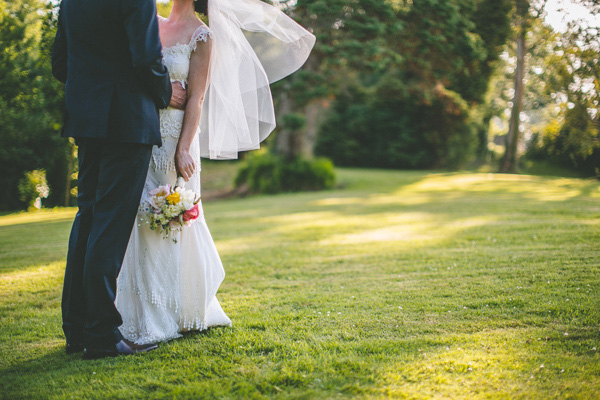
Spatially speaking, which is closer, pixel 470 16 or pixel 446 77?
pixel 470 16

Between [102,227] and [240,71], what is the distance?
1.54 metres

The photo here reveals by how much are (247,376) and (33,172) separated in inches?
400

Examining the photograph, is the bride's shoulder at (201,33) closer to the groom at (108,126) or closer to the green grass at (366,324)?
the groom at (108,126)

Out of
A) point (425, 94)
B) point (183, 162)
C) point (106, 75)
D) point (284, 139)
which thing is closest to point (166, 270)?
point (183, 162)

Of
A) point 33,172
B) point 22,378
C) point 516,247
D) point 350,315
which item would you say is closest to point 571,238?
point 516,247

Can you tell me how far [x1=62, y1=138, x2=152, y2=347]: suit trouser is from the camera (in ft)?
8.48

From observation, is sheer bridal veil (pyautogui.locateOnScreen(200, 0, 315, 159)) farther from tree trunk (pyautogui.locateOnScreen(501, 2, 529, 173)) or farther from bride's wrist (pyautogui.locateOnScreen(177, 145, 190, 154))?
tree trunk (pyautogui.locateOnScreen(501, 2, 529, 173))

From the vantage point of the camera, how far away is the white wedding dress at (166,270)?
9.37 feet

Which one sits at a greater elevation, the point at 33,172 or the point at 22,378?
the point at 33,172

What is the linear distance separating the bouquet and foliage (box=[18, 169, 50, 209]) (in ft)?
30.1

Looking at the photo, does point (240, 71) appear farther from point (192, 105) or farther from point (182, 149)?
point (182, 149)

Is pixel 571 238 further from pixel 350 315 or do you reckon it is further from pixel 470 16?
pixel 470 16

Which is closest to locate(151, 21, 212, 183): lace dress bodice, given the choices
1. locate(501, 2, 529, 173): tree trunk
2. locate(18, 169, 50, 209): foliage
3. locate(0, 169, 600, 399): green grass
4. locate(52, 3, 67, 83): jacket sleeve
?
locate(52, 3, 67, 83): jacket sleeve

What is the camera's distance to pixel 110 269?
8.60ft
